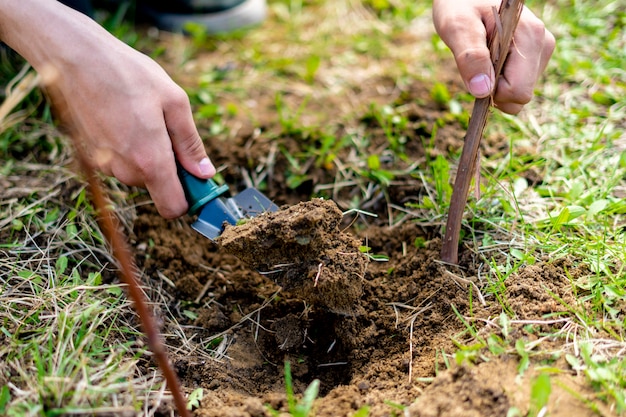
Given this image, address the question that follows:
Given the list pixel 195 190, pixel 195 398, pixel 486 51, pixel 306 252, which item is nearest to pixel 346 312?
pixel 306 252

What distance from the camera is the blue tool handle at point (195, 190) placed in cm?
189

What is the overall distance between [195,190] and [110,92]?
Answer: 411mm

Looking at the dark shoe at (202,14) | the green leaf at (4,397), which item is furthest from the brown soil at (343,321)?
the dark shoe at (202,14)

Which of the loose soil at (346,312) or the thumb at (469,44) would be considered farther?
the thumb at (469,44)

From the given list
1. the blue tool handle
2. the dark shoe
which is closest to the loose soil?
the blue tool handle

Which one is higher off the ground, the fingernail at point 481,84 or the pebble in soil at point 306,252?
the fingernail at point 481,84

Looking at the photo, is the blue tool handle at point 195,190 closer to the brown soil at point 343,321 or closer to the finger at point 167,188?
the finger at point 167,188

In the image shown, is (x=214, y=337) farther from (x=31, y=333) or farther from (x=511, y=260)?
(x=511, y=260)

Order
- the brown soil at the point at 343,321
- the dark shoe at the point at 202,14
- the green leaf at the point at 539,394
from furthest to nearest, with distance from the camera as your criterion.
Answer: the dark shoe at the point at 202,14, the brown soil at the point at 343,321, the green leaf at the point at 539,394

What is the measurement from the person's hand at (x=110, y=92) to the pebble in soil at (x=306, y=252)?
326 millimetres

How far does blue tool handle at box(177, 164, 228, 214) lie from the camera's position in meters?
1.89

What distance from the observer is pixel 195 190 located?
1.89m

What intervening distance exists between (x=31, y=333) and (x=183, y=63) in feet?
6.27

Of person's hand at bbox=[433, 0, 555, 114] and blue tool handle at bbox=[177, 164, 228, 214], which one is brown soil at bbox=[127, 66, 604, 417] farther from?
person's hand at bbox=[433, 0, 555, 114]
